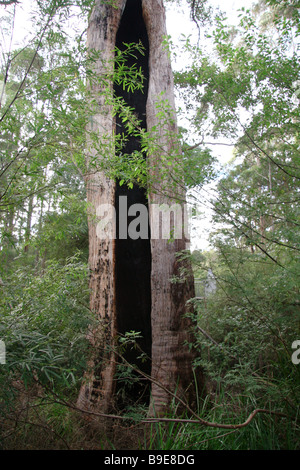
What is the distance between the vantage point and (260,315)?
2486mm

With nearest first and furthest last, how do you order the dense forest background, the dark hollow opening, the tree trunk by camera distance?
the dense forest background → the tree trunk → the dark hollow opening

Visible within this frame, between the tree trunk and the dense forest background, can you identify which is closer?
the dense forest background

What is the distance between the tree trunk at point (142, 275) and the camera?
2871 mm

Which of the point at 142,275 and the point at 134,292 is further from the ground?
the point at 142,275

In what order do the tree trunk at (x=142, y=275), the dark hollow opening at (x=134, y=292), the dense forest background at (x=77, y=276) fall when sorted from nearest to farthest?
1. the dense forest background at (x=77, y=276)
2. the tree trunk at (x=142, y=275)
3. the dark hollow opening at (x=134, y=292)

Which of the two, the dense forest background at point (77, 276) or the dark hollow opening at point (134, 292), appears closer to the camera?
the dense forest background at point (77, 276)

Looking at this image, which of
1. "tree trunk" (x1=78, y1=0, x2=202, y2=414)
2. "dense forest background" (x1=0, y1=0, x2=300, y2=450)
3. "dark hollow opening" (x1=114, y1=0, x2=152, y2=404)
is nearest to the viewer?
"dense forest background" (x1=0, y1=0, x2=300, y2=450)

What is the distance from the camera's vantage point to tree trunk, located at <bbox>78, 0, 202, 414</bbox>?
2871 millimetres

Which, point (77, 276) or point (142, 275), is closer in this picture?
point (77, 276)

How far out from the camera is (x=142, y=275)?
341 centimetres

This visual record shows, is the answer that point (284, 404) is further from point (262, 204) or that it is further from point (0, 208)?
point (0, 208)

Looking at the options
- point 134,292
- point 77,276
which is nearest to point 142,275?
point 134,292

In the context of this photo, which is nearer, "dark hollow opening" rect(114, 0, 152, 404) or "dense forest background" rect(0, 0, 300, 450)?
"dense forest background" rect(0, 0, 300, 450)

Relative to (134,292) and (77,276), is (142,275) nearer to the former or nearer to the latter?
(134,292)
